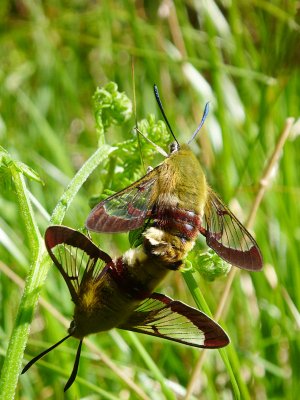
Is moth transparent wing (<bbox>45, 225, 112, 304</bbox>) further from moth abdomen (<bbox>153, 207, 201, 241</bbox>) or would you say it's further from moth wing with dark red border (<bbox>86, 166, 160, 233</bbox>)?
moth abdomen (<bbox>153, 207, 201, 241</bbox>)

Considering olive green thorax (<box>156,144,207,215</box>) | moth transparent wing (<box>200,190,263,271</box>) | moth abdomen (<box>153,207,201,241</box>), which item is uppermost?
olive green thorax (<box>156,144,207,215</box>)

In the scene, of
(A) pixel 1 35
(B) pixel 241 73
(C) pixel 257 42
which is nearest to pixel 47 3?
(A) pixel 1 35

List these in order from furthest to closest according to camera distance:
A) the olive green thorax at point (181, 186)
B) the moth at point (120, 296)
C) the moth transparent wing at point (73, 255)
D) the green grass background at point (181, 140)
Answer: the green grass background at point (181, 140) < the olive green thorax at point (181, 186) < the moth at point (120, 296) < the moth transparent wing at point (73, 255)

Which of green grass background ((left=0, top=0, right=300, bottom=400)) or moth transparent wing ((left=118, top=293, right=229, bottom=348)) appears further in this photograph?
green grass background ((left=0, top=0, right=300, bottom=400))

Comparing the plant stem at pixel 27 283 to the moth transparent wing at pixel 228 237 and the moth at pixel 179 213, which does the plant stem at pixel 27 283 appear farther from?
the moth transparent wing at pixel 228 237

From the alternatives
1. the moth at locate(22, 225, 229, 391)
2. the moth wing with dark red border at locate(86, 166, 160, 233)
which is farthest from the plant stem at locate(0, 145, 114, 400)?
the moth wing with dark red border at locate(86, 166, 160, 233)

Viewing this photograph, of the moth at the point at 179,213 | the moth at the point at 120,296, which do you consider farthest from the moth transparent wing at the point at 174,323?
the moth at the point at 179,213

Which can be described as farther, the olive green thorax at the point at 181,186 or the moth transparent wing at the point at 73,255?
the olive green thorax at the point at 181,186

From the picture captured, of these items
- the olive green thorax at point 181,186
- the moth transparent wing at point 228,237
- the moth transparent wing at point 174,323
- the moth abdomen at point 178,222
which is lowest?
the moth transparent wing at point 174,323
